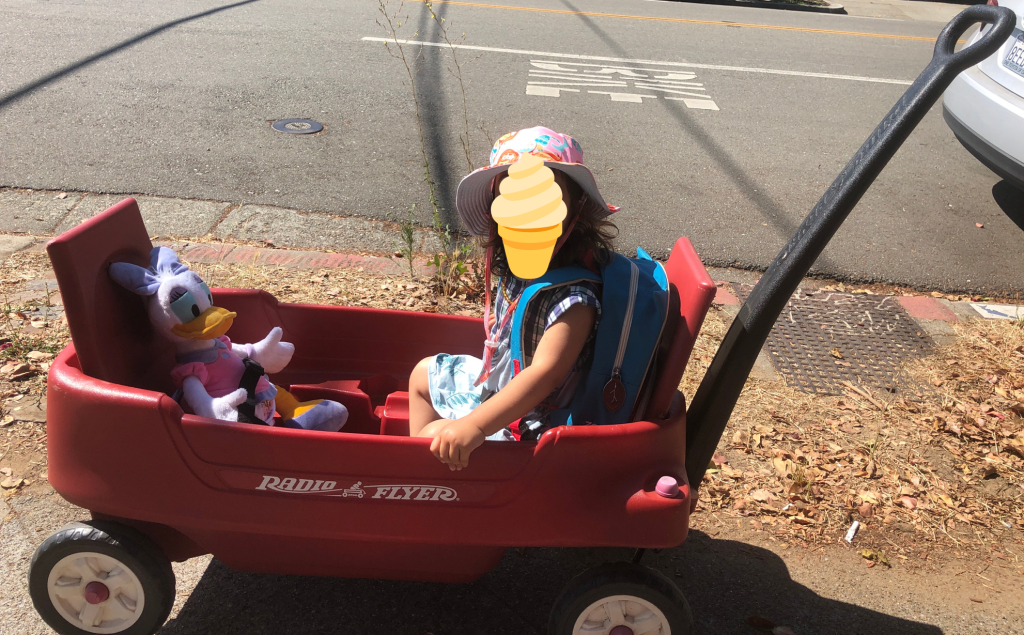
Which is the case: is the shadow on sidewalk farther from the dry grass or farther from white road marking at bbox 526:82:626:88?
white road marking at bbox 526:82:626:88

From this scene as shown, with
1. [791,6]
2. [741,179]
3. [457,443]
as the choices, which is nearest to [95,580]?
[457,443]

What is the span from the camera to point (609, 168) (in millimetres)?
5281

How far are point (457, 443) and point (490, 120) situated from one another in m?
4.65

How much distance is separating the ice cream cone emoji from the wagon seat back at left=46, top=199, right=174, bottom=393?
984mm

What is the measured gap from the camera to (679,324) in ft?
5.90

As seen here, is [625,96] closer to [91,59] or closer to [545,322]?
[91,59]

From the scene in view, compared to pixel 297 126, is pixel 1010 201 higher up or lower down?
lower down

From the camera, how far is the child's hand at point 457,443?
5.37ft

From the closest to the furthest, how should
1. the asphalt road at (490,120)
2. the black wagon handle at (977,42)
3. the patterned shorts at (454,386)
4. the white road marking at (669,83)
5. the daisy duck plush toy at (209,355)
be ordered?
the black wagon handle at (977,42), the daisy duck plush toy at (209,355), the patterned shorts at (454,386), the asphalt road at (490,120), the white road marking at (669,83)

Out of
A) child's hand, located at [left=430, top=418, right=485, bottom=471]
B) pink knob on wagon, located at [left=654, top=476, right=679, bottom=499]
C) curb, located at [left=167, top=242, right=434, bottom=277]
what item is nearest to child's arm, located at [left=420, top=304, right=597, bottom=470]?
child's hand, located at [left=430, top=418, right=485, bottom=471]

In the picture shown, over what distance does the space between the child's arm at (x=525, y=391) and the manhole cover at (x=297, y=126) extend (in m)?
4.18

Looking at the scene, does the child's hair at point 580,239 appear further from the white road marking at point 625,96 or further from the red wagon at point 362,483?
the white road marking at point 625,96

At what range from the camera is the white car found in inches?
167

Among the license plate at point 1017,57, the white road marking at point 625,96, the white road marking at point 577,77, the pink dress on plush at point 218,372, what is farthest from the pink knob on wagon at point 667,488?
the white road marking at point 577,77
